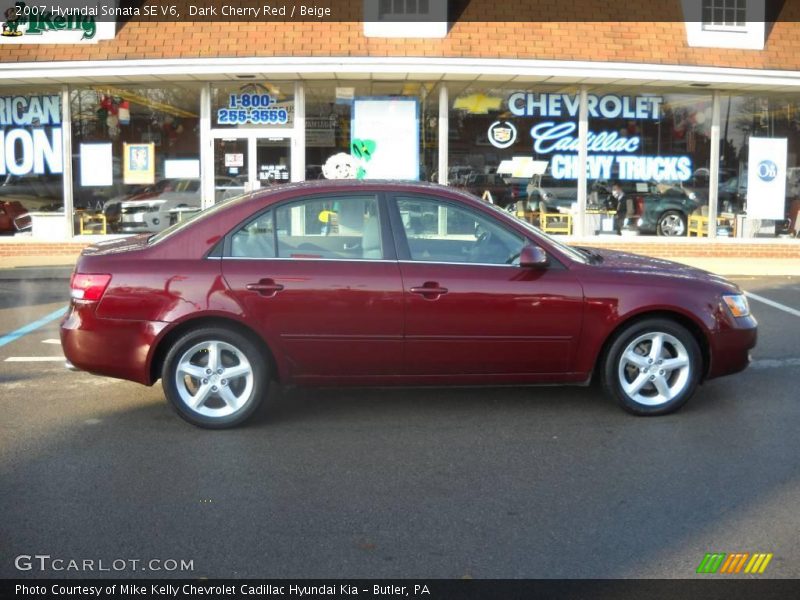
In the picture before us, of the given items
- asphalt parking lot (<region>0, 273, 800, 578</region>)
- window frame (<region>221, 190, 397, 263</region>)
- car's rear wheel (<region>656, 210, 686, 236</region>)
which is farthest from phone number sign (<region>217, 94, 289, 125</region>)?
window frame (<region>221, 190, 397, 263</region>)

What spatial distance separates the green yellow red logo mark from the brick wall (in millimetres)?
12105

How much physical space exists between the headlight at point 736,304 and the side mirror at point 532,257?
135 centimetres

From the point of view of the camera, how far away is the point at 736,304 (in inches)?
254

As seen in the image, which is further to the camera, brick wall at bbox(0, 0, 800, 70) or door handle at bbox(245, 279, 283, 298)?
brick wall at bbox(0, 0, 800, 70)

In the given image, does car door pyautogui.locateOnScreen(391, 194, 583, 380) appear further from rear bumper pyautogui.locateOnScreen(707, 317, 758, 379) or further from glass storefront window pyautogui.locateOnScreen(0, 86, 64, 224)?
glass storefront window pyautogui.locateOnScreen(0, 86, 64, 224)

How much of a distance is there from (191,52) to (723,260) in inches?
385

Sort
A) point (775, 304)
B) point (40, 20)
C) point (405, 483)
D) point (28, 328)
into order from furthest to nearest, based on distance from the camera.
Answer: point (40, 20) → point (775, 304) → point (28, 328) → point (405, 483)

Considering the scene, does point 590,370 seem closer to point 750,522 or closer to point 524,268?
point 524,268

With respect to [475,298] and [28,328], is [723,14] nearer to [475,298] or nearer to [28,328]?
[475,298]

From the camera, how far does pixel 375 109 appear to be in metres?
16.4

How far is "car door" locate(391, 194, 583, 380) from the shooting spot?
238 inches

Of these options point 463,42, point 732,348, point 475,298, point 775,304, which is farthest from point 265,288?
point 463,42

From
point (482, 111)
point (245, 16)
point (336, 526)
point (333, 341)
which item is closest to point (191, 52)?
point (245, 16)

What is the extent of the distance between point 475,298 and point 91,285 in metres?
2.48
